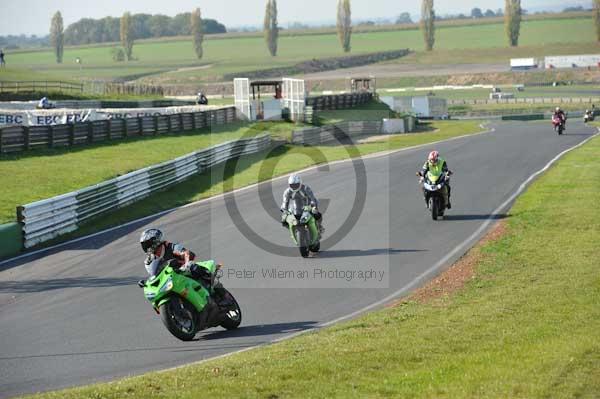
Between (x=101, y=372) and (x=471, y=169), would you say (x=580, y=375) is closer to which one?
(x=101, y=372)

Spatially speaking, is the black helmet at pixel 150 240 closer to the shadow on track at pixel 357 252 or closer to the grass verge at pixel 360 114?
the shadow on track at pixel 357 252

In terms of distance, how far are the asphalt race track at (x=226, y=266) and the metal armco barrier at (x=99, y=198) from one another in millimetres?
983

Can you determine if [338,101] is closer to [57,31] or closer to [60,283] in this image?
[60,283]

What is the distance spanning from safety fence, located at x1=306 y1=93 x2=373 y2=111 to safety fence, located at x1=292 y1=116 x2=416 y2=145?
3637 millimetres

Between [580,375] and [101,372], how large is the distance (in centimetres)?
573

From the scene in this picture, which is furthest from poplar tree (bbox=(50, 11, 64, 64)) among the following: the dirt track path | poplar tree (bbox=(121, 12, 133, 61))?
the dirt track path

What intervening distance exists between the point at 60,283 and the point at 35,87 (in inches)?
2191

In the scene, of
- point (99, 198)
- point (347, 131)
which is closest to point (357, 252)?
point (99, 198)

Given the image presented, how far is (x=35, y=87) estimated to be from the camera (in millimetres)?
72312

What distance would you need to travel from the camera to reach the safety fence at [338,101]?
66.0m

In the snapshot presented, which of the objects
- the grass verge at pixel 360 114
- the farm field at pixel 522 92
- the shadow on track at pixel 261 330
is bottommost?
the shadow on track at pixel 261 330

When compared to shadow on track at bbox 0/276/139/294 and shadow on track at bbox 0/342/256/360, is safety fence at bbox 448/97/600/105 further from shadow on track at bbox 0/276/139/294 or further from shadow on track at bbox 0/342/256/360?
shadow on track at bbox 0/342/256/360

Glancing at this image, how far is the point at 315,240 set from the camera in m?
21.2

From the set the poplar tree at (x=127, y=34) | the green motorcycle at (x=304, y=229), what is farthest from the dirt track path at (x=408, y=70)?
the green motorcycle at (x=304, y=229)
